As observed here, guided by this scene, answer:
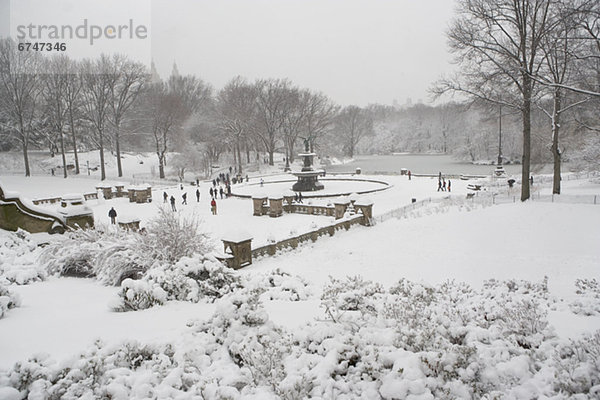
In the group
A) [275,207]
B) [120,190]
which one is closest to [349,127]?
[120,190]

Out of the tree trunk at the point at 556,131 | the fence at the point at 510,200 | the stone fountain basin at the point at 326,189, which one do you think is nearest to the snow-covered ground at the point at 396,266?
the fence at the point at 510,200

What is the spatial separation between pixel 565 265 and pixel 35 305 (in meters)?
12.7

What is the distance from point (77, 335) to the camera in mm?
4676

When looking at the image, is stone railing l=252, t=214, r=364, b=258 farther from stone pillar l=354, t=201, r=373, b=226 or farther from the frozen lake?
the frozen lake

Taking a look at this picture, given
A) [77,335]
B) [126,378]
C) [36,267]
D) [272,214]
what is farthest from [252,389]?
[272,214]

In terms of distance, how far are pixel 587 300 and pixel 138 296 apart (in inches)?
302

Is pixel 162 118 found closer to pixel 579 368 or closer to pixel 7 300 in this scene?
pixel 7 300

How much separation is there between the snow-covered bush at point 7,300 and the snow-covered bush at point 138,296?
150 cm

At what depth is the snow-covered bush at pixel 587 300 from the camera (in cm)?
579

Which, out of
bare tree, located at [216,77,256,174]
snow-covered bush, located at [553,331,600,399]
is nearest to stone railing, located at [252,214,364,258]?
snow-covered bush, located at [553,331,600,399]

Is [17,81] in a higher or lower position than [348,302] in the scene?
higher

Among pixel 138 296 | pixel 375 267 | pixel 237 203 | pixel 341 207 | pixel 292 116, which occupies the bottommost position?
pixel 375 267

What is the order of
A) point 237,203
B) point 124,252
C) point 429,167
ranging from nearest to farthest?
1. point 124,252
2. point 237,203
3. point 429,167

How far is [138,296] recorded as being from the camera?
6020mm
